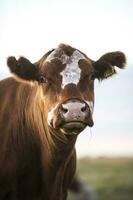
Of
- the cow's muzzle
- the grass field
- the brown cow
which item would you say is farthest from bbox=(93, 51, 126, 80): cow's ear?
the grass field

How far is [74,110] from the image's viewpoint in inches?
125

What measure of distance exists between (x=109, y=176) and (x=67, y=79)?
162 centimetres

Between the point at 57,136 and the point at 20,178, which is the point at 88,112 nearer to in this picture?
the point at 57,136

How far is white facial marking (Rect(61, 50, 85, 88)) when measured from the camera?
335cm

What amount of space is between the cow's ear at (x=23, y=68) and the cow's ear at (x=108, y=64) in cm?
34

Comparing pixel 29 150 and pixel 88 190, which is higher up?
pixel 29 150

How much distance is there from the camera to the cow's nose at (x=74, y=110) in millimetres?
3163

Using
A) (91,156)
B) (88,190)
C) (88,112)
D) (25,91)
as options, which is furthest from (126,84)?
(88,112)

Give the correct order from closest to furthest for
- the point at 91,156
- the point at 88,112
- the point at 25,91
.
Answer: the point at 88,112
the point at 25,91
the point at 91,156

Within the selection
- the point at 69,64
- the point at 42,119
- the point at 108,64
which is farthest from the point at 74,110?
the point at 108,64

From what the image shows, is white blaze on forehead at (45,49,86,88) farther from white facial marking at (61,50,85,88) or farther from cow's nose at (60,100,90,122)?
cow's nose at (60,100,90,122)

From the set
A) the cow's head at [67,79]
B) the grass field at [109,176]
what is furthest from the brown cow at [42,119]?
the grass field at [109,176]

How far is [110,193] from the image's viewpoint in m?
4.69

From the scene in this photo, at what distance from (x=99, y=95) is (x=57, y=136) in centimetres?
131
